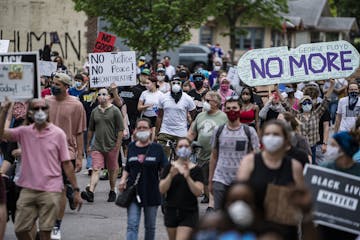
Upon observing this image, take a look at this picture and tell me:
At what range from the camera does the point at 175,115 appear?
49.6 ft

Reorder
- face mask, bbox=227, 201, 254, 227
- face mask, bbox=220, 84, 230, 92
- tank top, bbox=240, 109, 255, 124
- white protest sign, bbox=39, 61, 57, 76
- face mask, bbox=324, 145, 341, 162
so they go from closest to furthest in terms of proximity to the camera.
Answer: face mask, bbox=227, 201, 254, 227 → face mask, bbox=324, 145, 341, 162 → tank top, bbox=240, 109, 255, 124 → face mask, bbox=220, 84, 230, 92 → white protest sign, bbox=39, 61, 57, 76


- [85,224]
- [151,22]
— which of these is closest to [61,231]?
[85,224]

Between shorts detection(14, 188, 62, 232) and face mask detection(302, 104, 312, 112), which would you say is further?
face mask detection(302, 104, 312, 112)

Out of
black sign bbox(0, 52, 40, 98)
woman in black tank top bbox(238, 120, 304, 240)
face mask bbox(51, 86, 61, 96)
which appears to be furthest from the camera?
face mask bbox(51, 86, 61, 96)

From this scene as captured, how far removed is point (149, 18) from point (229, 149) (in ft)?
53.4

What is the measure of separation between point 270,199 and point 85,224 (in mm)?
5518

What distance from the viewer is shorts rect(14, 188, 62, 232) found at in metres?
9.54

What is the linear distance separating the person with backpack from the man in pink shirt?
1.74 metres

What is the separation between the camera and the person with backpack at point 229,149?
1044 centimetres

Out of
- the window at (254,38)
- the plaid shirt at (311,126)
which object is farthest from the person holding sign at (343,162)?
the window at (254,38)

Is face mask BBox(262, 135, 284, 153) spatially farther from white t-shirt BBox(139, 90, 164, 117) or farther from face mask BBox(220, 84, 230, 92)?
face mask BBox(220, 84, 230, 92)

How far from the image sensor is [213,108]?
480 inches

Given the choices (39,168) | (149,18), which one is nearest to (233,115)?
(39,168)

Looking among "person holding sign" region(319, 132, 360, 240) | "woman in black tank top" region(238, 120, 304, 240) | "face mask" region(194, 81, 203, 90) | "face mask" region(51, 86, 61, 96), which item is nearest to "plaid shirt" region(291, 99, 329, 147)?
"face mask" region(51, 86, 61, 96)
